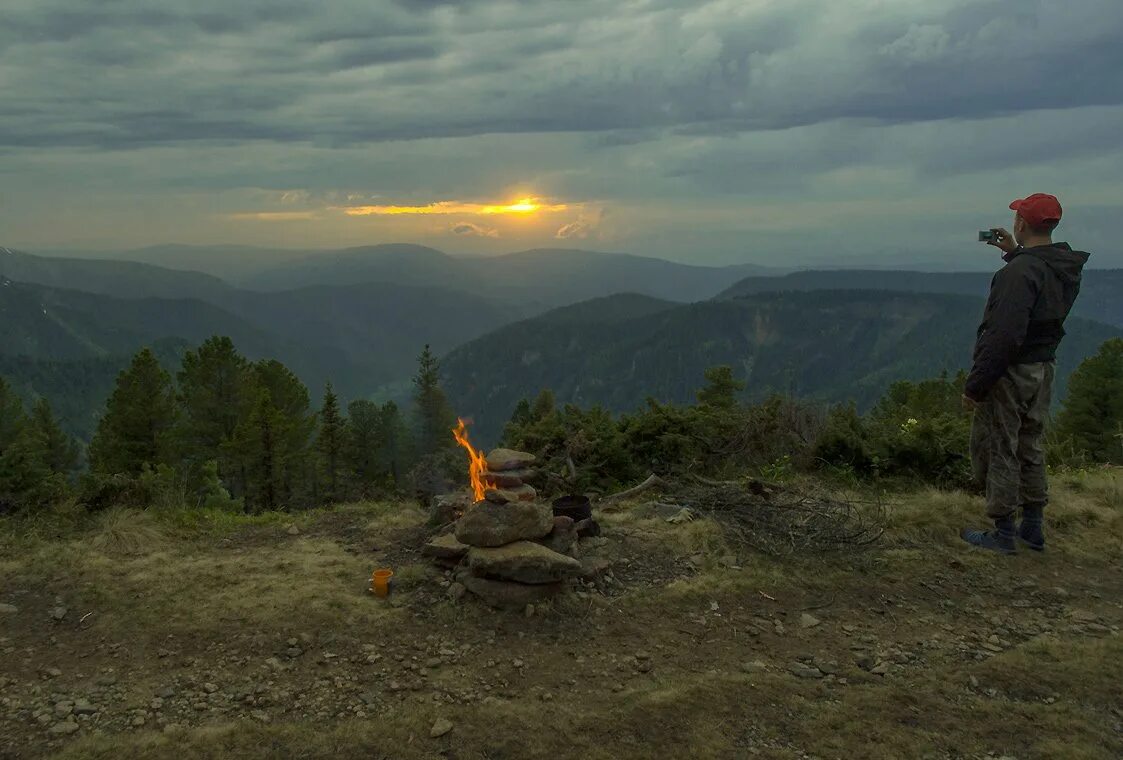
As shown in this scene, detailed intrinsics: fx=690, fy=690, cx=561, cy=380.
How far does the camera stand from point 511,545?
6.09m

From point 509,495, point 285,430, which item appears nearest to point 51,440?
point 285,430

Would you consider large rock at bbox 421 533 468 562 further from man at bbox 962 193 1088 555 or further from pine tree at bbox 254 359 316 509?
pine tree at bbox 254 359 316 509

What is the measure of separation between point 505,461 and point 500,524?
5.56ft

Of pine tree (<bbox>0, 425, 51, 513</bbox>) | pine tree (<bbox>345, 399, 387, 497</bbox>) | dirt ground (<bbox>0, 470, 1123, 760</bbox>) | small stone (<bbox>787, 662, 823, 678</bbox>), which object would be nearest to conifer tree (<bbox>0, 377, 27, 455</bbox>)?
pine tree (<bbox>345, 399, 387, 497</bbox>)

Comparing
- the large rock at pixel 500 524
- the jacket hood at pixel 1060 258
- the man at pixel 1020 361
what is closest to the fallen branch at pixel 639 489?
the large rock at pixel 500 524

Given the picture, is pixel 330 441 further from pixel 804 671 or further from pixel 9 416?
pixel 804 671

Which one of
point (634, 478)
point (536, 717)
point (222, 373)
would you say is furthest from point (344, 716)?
point (222, 373)

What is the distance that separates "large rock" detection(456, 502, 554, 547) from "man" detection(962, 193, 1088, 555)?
413 cm

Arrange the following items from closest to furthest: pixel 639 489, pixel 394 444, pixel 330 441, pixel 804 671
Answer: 1. pixel 804 671
2. pixel 639 489
3. pixel 330 441
4. pixel 394 444

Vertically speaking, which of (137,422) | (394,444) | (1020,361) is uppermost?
(1020,361)

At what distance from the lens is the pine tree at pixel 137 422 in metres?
25.8

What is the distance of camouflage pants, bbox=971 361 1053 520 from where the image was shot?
6324 mm

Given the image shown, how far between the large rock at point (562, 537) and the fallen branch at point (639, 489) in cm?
206

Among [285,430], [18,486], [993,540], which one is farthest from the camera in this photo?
[285,430]
